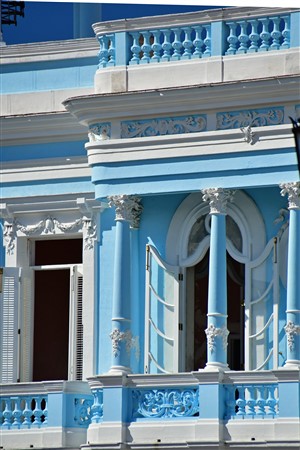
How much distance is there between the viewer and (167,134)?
22.1 m

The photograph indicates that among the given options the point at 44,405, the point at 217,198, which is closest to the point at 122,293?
the point at 217,198

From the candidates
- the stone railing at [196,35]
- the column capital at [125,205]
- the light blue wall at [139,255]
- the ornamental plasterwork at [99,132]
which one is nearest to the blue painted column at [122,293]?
the column capital at [125,205]

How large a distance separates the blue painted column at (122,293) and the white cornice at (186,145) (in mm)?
554

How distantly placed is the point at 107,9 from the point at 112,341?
1027 cm

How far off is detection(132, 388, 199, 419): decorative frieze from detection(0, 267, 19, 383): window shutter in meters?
2.31

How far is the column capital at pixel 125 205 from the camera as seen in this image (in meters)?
22.2

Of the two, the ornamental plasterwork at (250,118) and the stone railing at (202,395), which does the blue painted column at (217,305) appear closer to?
the stone railing at (202,395)

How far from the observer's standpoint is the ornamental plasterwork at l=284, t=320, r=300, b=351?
2094 cm

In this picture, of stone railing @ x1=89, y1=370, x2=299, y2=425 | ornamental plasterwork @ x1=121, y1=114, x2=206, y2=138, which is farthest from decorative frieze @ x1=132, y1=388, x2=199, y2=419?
ornamental plasterwork @ x1=121, y1=114, x2=206, y2=138

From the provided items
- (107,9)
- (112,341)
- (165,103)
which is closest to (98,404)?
(112,341)

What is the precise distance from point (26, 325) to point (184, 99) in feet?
13.2

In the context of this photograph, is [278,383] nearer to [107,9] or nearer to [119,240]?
[119,240]

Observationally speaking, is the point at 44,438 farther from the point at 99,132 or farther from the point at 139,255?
the point at 99,132

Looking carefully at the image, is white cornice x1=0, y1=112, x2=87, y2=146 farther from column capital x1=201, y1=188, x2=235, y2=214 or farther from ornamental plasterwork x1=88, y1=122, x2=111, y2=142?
column capital x1=201, y1=188, x2=235, y2=214
